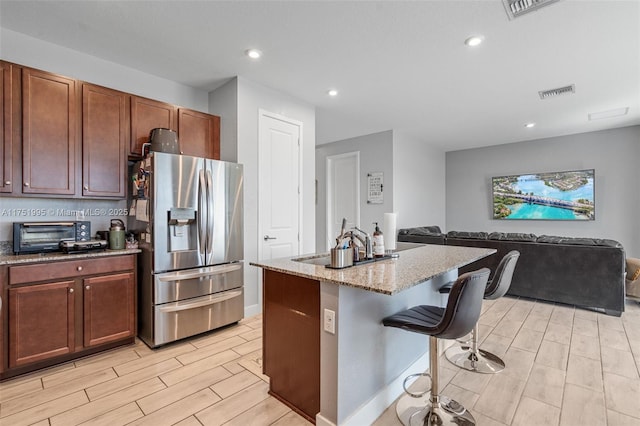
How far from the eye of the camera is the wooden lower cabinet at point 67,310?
7.04 ft

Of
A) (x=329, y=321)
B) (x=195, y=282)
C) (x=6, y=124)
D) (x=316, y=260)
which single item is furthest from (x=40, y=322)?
(x=329, y=321)

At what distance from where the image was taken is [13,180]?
91.0 inches

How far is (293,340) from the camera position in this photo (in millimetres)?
1819

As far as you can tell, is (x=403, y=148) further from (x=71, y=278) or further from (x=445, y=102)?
(x=71, y=278)

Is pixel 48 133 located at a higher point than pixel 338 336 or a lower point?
higher

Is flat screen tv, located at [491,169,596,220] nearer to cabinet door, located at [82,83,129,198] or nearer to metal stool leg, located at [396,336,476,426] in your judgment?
metal stool leg, located at [396,336,476,426]

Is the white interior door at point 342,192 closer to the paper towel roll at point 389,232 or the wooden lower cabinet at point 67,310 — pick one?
the paper towel roll at point 389,232

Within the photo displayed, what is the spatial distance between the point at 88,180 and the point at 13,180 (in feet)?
1.53

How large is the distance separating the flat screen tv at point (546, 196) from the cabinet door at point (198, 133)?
Result: 19.4 ft

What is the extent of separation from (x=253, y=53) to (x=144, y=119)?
126 centimetres

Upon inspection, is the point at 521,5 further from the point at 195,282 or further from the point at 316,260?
the point at 195,282

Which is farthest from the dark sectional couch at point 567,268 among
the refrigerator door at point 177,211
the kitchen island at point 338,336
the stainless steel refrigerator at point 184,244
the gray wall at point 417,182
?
the refrigerator door at point 177,211

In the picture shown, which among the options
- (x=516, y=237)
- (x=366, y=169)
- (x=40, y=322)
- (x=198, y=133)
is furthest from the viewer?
(x=366, y=169)

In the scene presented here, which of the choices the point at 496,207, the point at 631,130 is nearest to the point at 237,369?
the point at 496,207
